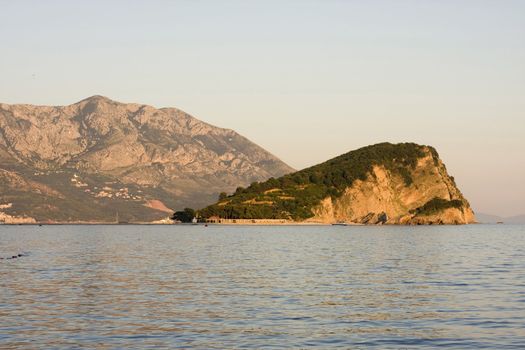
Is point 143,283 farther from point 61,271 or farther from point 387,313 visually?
point 387,313

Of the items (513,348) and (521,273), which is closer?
(513,348)

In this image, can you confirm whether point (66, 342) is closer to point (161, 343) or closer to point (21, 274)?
point (161, 343)

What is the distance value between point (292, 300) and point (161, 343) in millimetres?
18338

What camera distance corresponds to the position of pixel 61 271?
82.1m

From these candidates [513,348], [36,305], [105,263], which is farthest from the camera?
[105,263]

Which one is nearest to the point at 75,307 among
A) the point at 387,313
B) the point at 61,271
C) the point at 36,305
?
the point at 36,305

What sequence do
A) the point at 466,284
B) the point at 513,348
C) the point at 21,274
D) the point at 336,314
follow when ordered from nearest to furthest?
the point at 513,348
the point at 336,314
the point at 466,284
the point at 21,274

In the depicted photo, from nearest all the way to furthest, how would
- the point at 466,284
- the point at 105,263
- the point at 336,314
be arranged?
the point at 336,314
the point at 466,284
the point at 105,263

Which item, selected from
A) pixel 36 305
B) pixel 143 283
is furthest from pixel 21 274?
pixel 36 305

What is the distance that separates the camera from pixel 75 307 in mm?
51906

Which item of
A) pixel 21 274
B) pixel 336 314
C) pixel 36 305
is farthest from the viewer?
pixel 21 274

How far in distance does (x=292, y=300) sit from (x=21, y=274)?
111 feet

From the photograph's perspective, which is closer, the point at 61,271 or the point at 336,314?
the point at 336,314

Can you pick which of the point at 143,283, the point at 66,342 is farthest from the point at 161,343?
the point at 143,283
